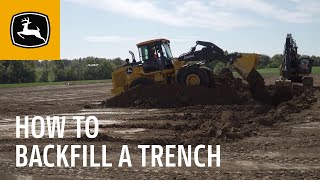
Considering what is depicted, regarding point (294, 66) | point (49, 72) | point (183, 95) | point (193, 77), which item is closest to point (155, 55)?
point (193, 77)

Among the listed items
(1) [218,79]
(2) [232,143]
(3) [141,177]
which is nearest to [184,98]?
(1) [218,79]

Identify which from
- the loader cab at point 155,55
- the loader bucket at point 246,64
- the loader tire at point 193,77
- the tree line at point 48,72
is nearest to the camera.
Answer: the loader bucket at point 246,64

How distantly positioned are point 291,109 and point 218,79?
5.22m

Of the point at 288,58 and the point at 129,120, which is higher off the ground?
the point at 288,58

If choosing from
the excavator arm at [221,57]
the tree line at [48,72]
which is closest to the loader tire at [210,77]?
the excavator arm at [221,57]

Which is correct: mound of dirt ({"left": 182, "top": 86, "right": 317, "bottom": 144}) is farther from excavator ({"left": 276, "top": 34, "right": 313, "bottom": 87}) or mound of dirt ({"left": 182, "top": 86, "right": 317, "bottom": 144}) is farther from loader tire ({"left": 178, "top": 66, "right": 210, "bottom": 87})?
excavator ({"left": 276, "top": 34, "right": 313, "bottom": 87})

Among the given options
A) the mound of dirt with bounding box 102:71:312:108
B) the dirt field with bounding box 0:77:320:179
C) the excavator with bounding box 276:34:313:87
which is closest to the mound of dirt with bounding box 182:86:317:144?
the dirt field with bounding box 0:77:320:179

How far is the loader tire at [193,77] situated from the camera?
19906mm

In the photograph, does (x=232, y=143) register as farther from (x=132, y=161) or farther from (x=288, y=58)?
(x=288, y=58)

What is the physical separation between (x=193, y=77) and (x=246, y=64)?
2411 mm

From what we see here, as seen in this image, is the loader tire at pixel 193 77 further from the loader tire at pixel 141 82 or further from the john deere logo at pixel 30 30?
the john deere logo at pixel 30 30

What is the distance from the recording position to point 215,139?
10.9 meters

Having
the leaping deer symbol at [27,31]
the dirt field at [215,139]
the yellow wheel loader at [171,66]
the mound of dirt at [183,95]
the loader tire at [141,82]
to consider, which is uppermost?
the leaping deer symbol at [27,31]

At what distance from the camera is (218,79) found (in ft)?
68.7
